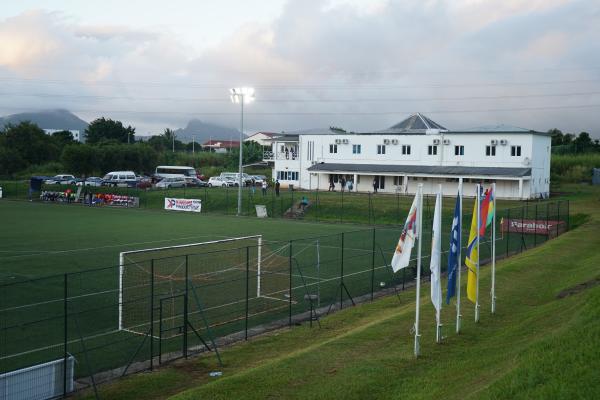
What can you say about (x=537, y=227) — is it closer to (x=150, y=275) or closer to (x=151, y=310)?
(x=150, y=275)

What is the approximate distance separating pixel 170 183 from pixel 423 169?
29597mm

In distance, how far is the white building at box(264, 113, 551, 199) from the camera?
6481cm

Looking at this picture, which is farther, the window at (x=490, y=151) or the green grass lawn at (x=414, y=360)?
the window at (x=490, y=151)

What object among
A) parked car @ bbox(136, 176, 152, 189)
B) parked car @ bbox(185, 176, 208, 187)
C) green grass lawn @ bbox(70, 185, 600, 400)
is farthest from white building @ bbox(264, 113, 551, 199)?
green grass lawn @ bbox(70, 185, 600, 400)

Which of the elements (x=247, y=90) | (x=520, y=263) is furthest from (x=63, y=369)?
(x=247, y=90)

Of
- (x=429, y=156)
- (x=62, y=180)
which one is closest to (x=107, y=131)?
(x=62, y=180)

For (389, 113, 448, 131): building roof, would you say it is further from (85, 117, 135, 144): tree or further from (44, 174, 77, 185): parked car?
(85, 117, 135, 144): tree

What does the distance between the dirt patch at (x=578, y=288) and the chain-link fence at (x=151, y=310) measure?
6.00 metres

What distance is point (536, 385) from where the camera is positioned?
9109mm

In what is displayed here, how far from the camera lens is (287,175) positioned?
269ft

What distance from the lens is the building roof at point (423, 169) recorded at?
6388 cm

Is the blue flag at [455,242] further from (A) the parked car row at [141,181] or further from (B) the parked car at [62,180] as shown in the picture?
(B) the parked car at [62,180]

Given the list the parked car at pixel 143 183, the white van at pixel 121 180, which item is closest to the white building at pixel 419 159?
the parked car at pixel 143 183

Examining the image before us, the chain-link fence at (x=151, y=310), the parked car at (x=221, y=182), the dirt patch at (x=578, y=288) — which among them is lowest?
the chain-link fence at (x=151, y=310)
